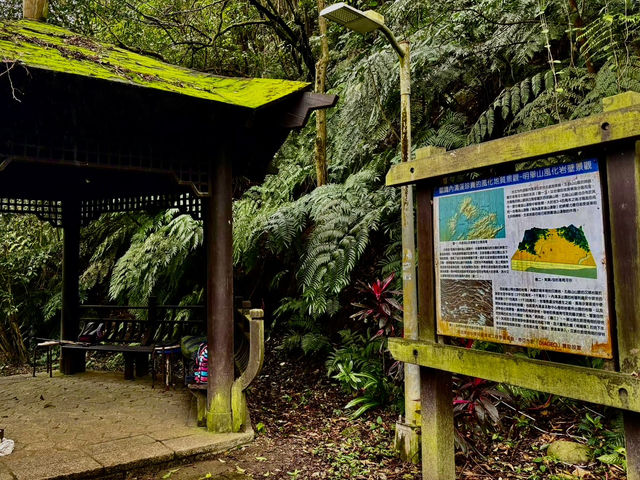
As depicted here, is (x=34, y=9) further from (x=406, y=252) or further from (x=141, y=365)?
(x=406, y=252)

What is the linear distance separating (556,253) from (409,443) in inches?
90.9

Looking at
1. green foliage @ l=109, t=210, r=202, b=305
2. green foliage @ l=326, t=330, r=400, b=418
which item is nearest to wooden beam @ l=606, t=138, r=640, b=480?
green foliage @ l=326, t=330, r=400, b=418

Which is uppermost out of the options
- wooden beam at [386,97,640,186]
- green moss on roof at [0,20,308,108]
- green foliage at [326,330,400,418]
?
green moss on roof at [0,20,308,108]

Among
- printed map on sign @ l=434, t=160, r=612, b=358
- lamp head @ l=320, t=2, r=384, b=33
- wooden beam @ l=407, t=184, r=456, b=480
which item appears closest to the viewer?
printed map on sign @ l=434, t=160, r=612, b=358

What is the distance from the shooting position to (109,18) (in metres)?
9.26

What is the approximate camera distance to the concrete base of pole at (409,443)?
405cm

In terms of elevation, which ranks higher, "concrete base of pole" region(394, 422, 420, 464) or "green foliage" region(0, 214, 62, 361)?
"green foliage" region(0, 214, 62, 361)

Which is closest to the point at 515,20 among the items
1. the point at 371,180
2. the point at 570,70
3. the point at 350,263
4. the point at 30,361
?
the point at 570,70

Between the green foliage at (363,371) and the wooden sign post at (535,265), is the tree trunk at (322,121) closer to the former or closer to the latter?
the green foliage at (363,371)

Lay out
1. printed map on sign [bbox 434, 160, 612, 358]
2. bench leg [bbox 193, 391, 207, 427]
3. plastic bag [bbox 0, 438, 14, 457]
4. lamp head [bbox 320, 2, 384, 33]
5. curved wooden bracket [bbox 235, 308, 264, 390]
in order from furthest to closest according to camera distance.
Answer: bench leg [bbox 193, 391, 207, 427], curved wooden bracket [bbox 235, 308, 264, 390], plastic bag [bbox 0, 438, 14, 457], lamp head [bbox 320, 2, 384, 33], printed map on sign [bbox 434, 160, 612, 358]

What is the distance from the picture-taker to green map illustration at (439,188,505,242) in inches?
114

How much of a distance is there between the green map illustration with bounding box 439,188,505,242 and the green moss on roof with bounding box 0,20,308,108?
2035 millimetres

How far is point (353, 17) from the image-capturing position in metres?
3.91

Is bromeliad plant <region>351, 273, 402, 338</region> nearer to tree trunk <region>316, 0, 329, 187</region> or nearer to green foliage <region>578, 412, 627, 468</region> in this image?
green foliage <region>578, 412, 627, 468</region>
